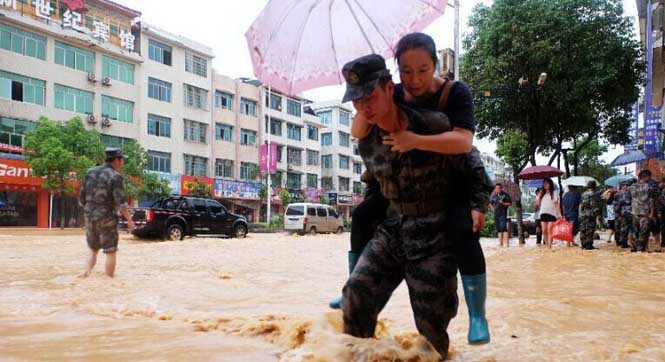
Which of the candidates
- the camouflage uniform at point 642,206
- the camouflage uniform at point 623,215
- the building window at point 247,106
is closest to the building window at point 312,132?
the building window at point 247,106

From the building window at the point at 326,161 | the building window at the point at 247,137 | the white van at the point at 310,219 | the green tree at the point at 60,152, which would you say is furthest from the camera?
the building window at the point at 326,161

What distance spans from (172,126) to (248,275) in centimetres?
3132

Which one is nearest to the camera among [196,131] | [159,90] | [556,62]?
[556,62]

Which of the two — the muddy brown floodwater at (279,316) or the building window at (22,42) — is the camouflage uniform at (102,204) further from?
the building window at (22,42)

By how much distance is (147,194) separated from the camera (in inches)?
1264

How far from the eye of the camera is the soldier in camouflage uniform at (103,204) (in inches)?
255

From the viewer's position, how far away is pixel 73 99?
103 feet

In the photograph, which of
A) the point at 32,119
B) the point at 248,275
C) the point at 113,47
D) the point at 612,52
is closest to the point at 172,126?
the point at 113,47

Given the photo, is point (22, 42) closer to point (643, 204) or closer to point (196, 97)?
point (196, 97)

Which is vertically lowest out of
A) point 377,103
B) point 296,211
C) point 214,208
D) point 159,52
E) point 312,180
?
point 296,211

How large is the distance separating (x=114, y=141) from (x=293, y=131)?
19.4 meters

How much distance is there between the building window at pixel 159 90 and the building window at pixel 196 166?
13.8 ft

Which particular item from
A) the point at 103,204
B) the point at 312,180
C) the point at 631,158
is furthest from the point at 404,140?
the point at 312,180

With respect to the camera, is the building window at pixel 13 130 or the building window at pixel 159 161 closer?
the building window at pixel 13 130
